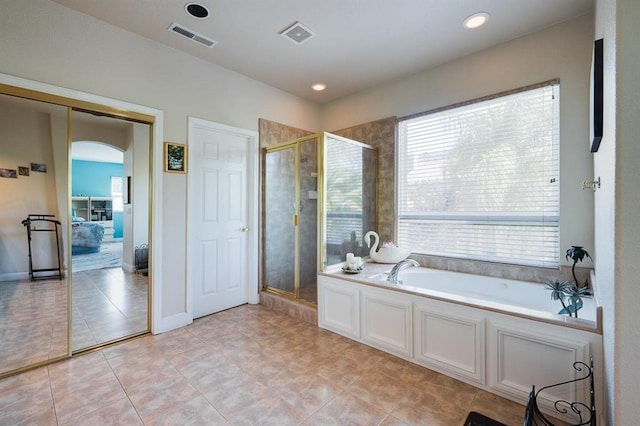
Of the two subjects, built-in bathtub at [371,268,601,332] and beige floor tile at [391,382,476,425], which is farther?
built-in bathtub at [371,268,601,332]

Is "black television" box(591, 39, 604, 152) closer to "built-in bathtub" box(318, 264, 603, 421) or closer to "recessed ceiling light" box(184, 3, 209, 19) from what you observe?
"built-in bathtub" box(318, 264, 603, 421)

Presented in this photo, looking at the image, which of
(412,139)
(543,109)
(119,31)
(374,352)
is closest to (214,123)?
(119,31)

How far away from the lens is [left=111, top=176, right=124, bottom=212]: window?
8.26ft

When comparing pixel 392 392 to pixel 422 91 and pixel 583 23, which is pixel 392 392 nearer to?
pixel 422 91

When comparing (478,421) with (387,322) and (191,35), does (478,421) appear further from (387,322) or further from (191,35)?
(191,35)

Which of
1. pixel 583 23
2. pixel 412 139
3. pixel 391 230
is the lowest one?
pixel 391 230

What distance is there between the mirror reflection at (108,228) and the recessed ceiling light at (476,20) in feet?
9.72

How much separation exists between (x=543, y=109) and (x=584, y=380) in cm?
209

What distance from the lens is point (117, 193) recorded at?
2568mm

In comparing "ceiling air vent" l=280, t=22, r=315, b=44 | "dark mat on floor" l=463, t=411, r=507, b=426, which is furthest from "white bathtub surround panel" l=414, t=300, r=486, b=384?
"ceiling air vent" l=280, t=22, r=315, b=44

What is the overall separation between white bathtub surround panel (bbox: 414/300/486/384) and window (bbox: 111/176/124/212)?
2.77 meters

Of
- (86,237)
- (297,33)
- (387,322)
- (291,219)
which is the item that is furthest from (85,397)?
→ (297,33)

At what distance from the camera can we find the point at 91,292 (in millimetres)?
2443

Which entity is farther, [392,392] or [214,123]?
[214,123]
